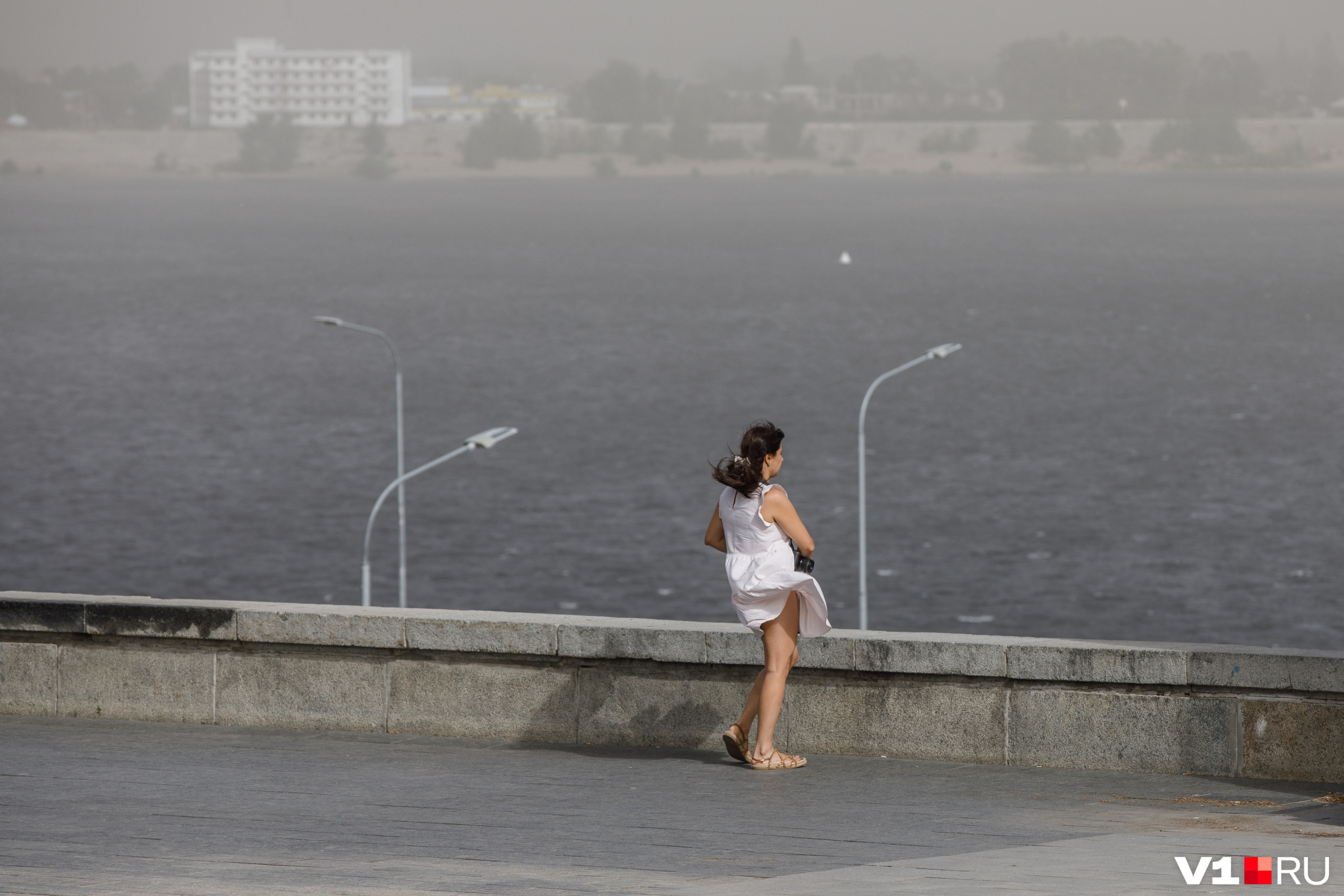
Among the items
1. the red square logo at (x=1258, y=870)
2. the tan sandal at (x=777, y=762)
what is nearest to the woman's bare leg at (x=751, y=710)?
the tan sandal at (x=777, y=762)

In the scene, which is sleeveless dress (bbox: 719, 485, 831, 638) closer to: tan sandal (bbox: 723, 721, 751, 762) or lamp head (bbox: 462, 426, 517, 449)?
tan sandal (bbox: 723, 721, 751, 762)

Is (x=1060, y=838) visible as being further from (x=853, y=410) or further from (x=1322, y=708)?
(x=853, y=410)

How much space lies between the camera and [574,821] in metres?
5.98

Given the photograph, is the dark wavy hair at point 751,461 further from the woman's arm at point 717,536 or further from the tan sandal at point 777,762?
the tan sandal at point 777,762

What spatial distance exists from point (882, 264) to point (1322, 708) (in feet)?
591

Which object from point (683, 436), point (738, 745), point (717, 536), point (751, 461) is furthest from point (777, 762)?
point (683, 436)

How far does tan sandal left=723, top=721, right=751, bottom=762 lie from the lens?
682cm

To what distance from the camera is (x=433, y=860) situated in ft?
17.5

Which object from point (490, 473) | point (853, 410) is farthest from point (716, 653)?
point (853, 410)

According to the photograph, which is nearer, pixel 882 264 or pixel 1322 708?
pixel 1322 708

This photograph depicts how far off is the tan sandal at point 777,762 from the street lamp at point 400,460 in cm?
2347

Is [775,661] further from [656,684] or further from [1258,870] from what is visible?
[1258,870]

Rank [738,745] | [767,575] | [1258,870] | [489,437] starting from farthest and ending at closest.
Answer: [489,437], [738,745], [767,575], [1258,870]

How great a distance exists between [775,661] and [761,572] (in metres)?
0.36
